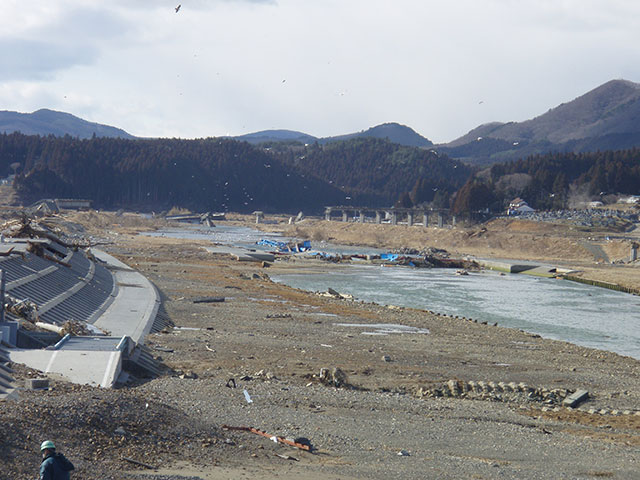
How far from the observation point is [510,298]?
5059cm

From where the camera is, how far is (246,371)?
66.9 ft

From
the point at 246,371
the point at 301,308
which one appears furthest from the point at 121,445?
the point at 301,308

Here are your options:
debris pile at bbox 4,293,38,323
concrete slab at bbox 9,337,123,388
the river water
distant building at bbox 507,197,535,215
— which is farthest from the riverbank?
concrete slab at bbox 9,337,123,388

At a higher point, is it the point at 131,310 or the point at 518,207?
the point at 518,207

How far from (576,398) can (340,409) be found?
700 centimetres

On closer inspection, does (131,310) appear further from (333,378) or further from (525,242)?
(525,242)

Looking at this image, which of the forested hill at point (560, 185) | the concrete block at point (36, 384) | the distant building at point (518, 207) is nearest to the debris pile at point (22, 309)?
the concrete block at point (36, 384)

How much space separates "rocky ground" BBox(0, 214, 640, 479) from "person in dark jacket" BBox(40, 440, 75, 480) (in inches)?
43.3

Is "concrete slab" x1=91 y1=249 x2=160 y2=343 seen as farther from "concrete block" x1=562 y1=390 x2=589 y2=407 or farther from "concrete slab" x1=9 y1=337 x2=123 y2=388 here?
"concrete block" x1=562 y1=390 x2=589 y2=407

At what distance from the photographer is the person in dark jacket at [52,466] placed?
8.39 meters

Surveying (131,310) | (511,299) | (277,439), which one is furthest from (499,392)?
(511,299)

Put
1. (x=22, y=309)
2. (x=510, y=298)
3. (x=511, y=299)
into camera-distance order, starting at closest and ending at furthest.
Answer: (x=22, y=309) → (x=511, y=299) → (x=510, y=298)

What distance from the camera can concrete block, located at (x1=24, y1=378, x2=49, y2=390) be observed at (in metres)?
13.7

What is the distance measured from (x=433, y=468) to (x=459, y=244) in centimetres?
9992
